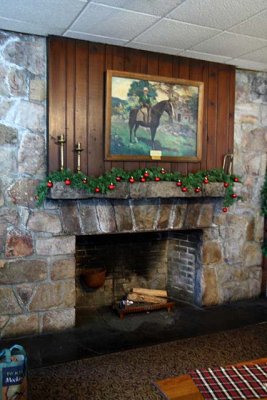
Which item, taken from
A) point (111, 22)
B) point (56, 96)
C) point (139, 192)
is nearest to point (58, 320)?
point (139, 192)

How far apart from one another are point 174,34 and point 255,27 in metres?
0.59

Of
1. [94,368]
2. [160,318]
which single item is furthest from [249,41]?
[94,368]

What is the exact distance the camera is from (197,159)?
347cm

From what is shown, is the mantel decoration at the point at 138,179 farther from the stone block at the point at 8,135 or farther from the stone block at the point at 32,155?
the stone block at the point at 8,135

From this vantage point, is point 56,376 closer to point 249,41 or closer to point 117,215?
point 117,215

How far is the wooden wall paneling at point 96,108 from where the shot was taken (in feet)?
9.94

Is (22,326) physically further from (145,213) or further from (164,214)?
(164,214)

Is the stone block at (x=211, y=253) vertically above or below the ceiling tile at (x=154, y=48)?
below

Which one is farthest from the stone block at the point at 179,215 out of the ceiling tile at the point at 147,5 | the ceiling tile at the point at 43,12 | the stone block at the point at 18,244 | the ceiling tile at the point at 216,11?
the ceiling tile at the point at 43,12

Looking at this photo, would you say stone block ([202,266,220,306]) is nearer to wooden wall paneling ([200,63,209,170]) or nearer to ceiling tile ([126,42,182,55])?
wooden wall paneling ([200,63,209,170])

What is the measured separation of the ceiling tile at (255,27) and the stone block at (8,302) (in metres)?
2.60

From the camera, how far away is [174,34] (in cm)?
282

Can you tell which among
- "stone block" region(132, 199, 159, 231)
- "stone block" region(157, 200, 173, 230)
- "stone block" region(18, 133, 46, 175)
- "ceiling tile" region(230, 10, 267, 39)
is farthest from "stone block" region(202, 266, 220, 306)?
"ceiling tile" region(230, 10, 267, 39)

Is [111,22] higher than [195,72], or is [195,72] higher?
[111,22]
